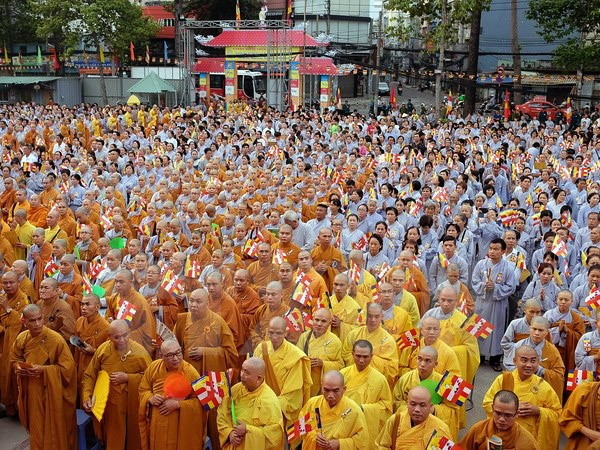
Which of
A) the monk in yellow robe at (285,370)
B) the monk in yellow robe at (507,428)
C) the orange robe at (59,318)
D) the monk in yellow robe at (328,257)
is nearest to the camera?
the monk in yellow robe at (507,428)

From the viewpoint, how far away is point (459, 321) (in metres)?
6.75

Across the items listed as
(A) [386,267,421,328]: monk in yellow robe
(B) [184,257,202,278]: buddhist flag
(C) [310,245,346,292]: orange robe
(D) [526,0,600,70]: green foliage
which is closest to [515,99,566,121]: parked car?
(D) [526,0,600,70]: green foliage

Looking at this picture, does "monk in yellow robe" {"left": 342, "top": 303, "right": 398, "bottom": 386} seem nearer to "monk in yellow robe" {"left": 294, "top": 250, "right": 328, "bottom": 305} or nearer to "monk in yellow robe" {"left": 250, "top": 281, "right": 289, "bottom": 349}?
"monk in yellow robe" {"left": 250, "top": 281, "right": 289, "bottom": 349}

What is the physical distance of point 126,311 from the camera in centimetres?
666

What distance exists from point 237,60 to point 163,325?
25528 mm

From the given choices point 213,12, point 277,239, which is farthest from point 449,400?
point 213,12

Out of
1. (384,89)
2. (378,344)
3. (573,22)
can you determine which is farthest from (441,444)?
(384,89)

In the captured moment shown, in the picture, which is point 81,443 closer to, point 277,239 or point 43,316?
point 43,316

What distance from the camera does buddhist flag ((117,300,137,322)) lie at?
6617 millimetres

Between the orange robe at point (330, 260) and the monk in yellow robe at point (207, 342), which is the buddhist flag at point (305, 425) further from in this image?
the orange robe at point (330, 260)

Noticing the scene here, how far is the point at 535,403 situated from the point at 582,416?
1.13 ft

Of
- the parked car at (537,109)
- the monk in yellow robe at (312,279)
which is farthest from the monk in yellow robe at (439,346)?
the parked car at (537,109)

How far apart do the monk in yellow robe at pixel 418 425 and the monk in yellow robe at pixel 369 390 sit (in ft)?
1.71

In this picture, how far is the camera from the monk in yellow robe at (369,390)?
5.52 meters
